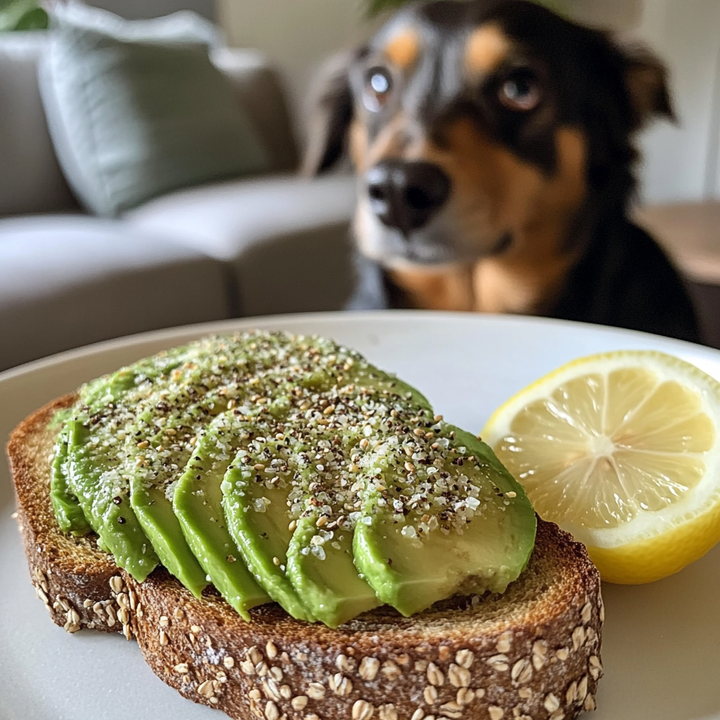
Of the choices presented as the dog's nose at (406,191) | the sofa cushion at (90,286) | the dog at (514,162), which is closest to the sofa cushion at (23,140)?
the sofa cushion at (90,286)

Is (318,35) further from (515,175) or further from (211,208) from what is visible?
(515,175)

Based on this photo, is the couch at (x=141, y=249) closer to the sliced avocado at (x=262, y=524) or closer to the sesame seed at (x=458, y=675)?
the sliced avocado at (x=262, y=524)

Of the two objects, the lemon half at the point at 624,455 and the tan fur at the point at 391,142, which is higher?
the tan fur at the point at 391,142

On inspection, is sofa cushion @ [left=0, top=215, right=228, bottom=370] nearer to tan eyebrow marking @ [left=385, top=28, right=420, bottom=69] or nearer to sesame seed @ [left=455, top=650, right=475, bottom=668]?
tan eyebrow marking @ [left=385, top=28, right=420, bottom=69]

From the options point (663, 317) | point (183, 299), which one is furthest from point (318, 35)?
point (663, 317)

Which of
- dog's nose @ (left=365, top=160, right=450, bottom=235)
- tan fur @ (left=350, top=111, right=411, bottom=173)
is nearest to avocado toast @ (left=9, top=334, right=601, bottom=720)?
dog's nose @ (left=365, top=160, right=450, bottom=235)

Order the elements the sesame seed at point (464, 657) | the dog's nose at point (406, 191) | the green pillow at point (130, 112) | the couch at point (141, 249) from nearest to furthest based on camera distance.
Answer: the sesame seed at point (464, 657), the dog's nose at point (406, 191), the couch at point (141, 249), the green pillow at point (130, 112)

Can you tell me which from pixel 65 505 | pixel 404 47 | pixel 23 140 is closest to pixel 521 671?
pixel 65 505
